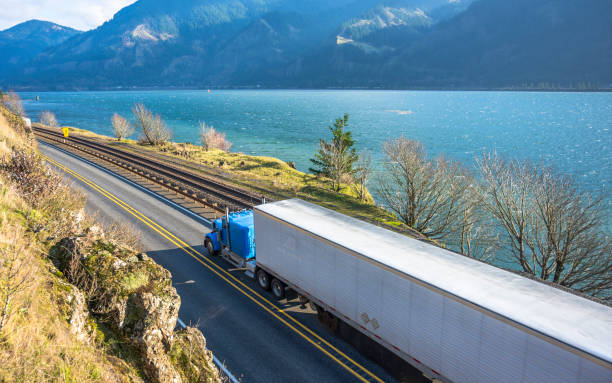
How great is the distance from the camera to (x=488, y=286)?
421 inches

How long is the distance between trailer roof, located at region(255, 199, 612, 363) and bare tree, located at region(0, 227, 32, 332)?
966 centimetres

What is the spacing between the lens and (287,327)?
16.3m

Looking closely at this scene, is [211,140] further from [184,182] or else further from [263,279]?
[263,279]

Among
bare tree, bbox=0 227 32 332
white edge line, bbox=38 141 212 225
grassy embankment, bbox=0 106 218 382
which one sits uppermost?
bare tree, bbox=0 227 32 332

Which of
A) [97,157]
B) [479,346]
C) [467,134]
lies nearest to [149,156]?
[97,157]

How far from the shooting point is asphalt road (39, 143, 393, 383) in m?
13.7

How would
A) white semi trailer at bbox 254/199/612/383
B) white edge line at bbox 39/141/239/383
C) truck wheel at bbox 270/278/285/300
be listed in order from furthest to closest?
truck wheel at bbox 270/278/285/300 < white edge line at bbox 39/141/239/383 < white semi trailer at bbox 254/199/612/383

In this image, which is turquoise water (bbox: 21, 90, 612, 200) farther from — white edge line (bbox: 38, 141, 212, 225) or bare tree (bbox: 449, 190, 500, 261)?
white edge line (bbox: 38, 141, 212, 225)

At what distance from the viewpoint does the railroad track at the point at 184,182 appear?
34438 mm

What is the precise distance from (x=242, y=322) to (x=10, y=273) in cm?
A: 1053

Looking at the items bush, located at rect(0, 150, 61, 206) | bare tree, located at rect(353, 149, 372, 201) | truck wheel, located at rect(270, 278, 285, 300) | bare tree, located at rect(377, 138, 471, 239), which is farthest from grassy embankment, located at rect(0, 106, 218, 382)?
bare tree, located at rect(353, 149, 372, 201)

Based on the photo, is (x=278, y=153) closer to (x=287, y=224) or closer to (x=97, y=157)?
(x=97, y=157)

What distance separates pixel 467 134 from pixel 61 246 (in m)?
109

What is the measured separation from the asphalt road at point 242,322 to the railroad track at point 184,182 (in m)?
5.29
